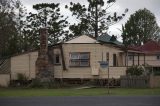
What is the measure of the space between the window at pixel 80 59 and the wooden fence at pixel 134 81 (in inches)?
241

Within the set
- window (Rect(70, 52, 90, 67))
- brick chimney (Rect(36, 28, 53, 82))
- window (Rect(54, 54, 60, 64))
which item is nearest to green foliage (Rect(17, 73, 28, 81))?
brick chimney (Rect(36, 28, 53, 82))

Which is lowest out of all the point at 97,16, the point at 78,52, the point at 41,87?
the point at 41,87

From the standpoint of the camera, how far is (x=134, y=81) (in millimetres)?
46844

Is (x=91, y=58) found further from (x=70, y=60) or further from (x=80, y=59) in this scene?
(x=70, y=60)

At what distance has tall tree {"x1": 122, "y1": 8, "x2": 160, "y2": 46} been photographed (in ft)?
364

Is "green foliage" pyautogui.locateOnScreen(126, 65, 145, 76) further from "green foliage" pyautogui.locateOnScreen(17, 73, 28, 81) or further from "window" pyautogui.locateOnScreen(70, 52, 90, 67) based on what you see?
"green foliage" pyautogui.locateOnScreen(17, 73, 28, 81)

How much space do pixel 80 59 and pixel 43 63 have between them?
4092mm

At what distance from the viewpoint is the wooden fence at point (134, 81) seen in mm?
46438

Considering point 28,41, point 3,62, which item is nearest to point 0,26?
point 3,62

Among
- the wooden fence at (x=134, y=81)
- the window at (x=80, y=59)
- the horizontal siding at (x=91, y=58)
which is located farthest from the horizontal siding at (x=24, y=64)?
the wooden fence at (x=134, y=81)

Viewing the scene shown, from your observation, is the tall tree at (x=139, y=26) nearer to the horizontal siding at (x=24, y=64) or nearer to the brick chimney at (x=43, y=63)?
the horizontal siding at (x=24, y=64)

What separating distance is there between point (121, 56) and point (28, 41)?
93.6 ft

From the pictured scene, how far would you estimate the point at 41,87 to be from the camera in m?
49.1

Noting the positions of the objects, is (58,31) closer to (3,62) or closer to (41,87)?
(3,62)
